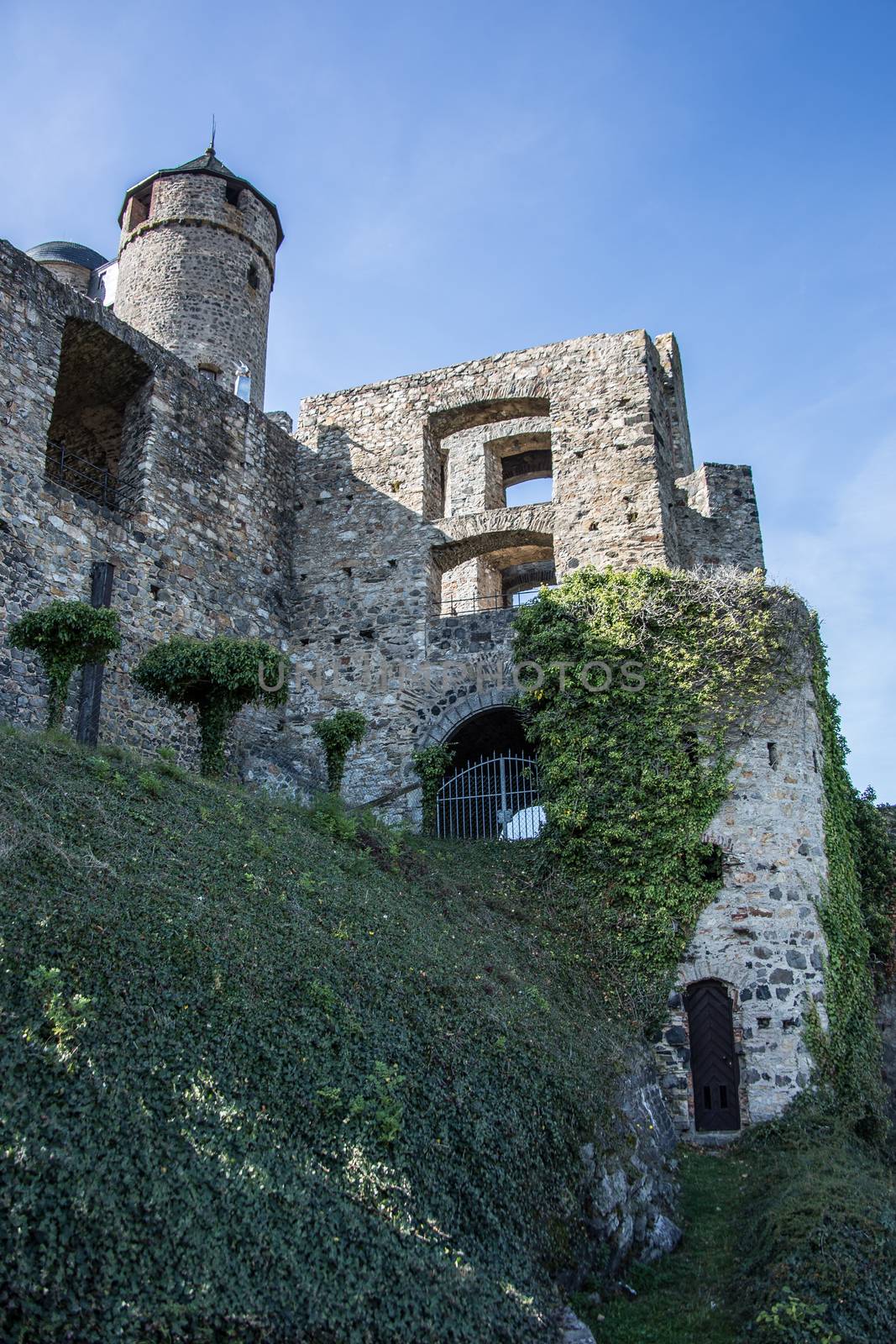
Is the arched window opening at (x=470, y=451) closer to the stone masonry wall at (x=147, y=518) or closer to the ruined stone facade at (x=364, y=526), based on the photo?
the ruined stone facade at (x=364, y=526)

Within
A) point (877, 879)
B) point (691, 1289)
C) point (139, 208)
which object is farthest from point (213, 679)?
point (139, 208)

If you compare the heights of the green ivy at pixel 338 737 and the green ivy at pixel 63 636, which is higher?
the green ivy at pixel 63 636

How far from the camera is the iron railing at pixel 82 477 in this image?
41.8ft

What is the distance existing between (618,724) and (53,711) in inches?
229

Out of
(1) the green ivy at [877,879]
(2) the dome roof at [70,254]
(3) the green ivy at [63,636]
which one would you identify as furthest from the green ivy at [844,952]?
(2) the dome roof at [70,254]

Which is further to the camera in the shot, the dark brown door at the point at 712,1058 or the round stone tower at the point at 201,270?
the round stone tower at the point at 201,270

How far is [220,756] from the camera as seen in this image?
10.5 metres

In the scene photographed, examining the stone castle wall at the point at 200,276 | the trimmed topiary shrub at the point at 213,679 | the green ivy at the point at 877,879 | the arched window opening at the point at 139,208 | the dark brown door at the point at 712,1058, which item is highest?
the arched window opening at the point at 139,208

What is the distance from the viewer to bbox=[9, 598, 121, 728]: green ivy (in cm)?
926

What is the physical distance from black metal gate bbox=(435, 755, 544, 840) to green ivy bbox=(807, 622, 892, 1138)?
3.53 metres

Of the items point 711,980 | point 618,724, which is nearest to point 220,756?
point 618,724

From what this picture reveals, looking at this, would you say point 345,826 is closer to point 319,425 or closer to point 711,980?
point 711,980

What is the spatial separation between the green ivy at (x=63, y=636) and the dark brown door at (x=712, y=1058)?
671cm

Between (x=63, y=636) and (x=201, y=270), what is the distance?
11020 millimetres
